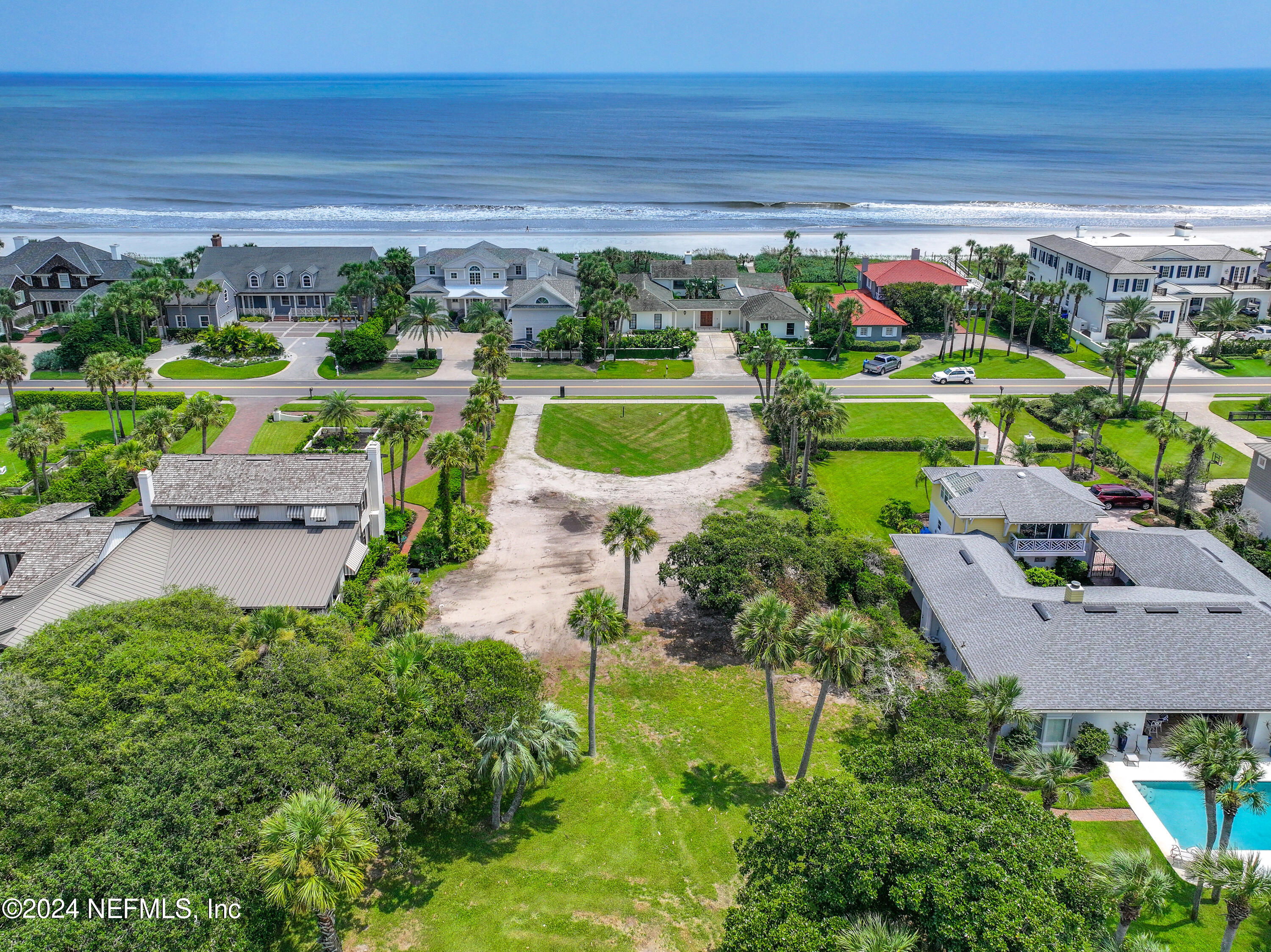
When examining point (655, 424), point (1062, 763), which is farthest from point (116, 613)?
point (655, 424)

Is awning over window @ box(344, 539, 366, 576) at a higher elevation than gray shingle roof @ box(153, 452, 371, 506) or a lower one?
lower

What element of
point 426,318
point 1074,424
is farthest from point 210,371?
point 1074,424

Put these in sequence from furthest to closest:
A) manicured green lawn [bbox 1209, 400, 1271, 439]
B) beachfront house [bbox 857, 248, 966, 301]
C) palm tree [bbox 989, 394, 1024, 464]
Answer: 1. beachfront house [bbox 857, 248, 966, 301]
2. manicured green lawn [bbox 1209, 400, 1271, 439]
3. palm tree [bbox 989, 394, 1024, 464]

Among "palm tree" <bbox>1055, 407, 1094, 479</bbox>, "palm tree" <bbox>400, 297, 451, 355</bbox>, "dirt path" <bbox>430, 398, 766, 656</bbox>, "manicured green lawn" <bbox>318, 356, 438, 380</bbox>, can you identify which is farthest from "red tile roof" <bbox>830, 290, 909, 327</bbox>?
"manicured green lawn" <bbox>318, 356, 438, 380</bbox>

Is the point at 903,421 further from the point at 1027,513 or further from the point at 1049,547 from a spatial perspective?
the point at 1049,547

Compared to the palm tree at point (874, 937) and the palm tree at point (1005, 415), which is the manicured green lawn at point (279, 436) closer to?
the palm tree at point (1005, 415)

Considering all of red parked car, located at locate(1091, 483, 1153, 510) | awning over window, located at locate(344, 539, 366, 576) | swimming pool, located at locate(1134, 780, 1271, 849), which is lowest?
swimming pool, located at locate(1134, 780, 1271, 849)

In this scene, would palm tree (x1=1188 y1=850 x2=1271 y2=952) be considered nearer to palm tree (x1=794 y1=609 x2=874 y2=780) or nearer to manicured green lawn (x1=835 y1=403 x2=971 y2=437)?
palm tree (x1=794 y1=609 x2=874 y2=780)

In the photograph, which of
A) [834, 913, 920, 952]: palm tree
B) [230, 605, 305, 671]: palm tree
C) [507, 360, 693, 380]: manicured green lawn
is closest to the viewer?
[834, 913, 920, 952]: palm tree
